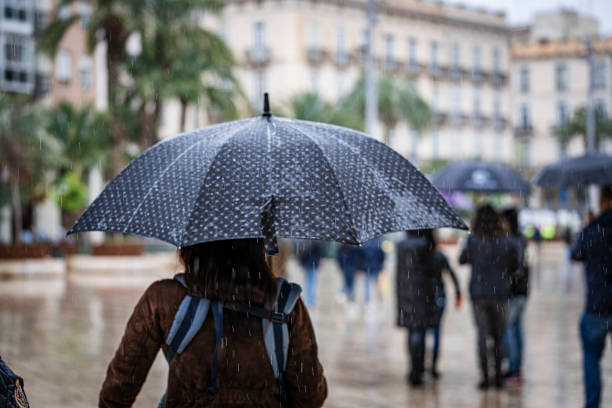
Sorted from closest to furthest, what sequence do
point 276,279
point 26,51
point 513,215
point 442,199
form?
point 276,279
point 442,199
point 513,215
point 26,51

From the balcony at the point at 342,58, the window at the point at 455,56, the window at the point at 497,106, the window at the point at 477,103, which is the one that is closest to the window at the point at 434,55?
the window at the point at 455,56

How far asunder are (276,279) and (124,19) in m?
28.7

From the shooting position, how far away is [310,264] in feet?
59.1

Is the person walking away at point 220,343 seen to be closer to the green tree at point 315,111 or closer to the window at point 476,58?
the green tree at point 315,111

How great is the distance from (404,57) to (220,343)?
66.3 m

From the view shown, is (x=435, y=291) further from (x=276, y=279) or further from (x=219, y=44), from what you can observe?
(x=219, y=44)

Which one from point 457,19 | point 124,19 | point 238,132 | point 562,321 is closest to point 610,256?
point 238,132

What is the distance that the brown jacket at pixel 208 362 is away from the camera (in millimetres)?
3428

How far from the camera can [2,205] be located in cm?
4006

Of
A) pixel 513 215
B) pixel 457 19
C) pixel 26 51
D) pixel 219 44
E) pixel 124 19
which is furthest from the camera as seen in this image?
pixel 457 19

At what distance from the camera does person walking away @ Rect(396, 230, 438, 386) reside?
952cm

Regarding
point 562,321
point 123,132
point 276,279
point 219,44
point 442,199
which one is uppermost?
point 219,44

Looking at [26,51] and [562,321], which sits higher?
[26,51]

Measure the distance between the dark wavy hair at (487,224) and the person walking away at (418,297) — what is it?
0.42 m
